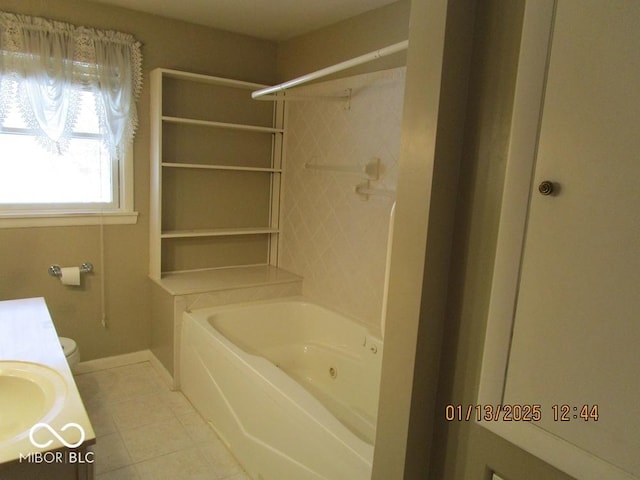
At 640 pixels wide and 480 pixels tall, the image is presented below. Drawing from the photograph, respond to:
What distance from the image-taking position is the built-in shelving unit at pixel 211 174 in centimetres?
301

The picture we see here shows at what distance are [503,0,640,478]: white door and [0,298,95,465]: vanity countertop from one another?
38.7 inches

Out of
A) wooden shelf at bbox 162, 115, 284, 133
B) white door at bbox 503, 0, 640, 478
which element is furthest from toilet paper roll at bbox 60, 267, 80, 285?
white door at bbox 503, 0, 640, 478

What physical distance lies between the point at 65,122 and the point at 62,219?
1.96 feet

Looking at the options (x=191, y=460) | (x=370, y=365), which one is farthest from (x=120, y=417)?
(x=370, y=365)

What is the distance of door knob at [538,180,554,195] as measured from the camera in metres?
0.70

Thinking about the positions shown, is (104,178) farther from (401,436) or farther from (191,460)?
(401,436)

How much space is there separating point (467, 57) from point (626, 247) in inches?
17.6

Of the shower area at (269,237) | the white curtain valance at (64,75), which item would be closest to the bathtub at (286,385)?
the shower area at (269,237)

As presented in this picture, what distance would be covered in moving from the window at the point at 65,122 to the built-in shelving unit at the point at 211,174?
21 cm

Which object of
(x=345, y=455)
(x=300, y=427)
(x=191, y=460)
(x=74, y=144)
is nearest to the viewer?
(x=345, y=455)

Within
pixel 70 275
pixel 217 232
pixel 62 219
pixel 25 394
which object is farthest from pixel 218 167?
pixel 25 394

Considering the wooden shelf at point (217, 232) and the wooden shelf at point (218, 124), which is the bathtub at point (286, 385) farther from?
the wooden shelf at point (218, 124)

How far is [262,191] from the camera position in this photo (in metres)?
3.53

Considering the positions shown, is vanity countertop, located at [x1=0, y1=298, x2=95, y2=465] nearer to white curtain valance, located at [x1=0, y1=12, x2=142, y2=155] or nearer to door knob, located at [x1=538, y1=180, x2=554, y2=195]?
door knob, located at [x1=538, y1=180, x2=554, y2=195]
